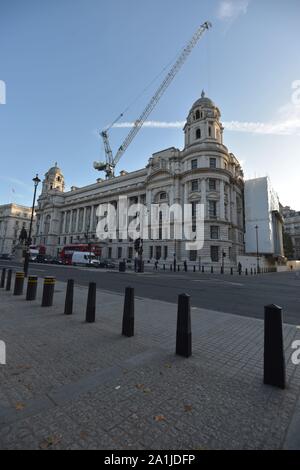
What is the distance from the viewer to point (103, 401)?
2.48 metres

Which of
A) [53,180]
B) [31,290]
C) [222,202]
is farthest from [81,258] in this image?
[53,180]

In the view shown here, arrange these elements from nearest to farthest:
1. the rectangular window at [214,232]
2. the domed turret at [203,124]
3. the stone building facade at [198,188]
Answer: the rectangular window at [214,232], the stone building facade at [198,188], the domed turret at [203,124]

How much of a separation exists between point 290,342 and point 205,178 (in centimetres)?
4159

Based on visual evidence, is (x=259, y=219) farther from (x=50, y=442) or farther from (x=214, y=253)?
(x=50, y=442)

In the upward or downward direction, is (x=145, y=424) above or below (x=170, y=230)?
below

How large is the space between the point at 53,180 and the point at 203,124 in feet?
218

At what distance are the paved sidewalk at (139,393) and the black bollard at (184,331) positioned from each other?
19cm

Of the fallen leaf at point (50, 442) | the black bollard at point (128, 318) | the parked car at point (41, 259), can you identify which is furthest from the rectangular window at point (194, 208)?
the fallen leaf at point (50, 442)

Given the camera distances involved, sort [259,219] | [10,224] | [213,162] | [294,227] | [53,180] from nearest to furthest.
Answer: [213,162] < [259,219] < [53,180] < [10,224] < [294,227]

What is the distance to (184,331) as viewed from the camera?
151 inches

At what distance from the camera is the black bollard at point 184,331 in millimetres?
3791

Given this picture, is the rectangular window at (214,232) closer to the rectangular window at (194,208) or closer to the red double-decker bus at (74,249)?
the rectangular window at (194,208)

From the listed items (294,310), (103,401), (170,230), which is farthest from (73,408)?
(170,230)
